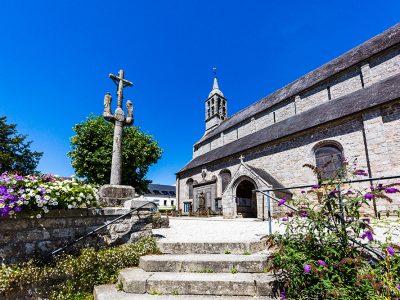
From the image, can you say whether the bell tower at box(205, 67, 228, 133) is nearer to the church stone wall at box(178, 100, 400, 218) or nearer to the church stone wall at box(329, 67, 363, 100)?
the church stone wall at box(178, 100, 400, 218)

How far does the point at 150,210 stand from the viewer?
526 centimetres

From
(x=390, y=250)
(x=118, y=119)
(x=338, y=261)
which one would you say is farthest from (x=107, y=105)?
(x=390, y=250)

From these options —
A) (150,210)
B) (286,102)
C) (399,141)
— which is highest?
(286,102)

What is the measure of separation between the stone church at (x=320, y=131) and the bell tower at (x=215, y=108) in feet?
26.2

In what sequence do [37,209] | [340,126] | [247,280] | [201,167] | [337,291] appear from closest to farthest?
[337,291] < [247,280] < [37,209] < [340,126] < [201,167]

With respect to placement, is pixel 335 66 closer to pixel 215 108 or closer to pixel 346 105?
pixel 346 105

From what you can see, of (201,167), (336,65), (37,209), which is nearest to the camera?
(37,209)

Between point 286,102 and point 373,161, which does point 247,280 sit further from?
point 286,102

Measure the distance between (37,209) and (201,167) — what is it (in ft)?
59.0

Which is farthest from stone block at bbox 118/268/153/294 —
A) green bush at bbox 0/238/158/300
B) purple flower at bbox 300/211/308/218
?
purple flower at bbox 300/211/308/218

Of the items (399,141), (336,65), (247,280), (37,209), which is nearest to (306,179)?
(399,141)

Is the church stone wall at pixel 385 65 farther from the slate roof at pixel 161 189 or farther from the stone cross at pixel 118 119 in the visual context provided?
the slate roof at pixel 161 189

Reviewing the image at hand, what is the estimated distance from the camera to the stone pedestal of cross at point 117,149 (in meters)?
5.39

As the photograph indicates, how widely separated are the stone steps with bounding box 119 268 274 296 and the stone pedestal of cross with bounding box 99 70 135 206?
2.27 m
